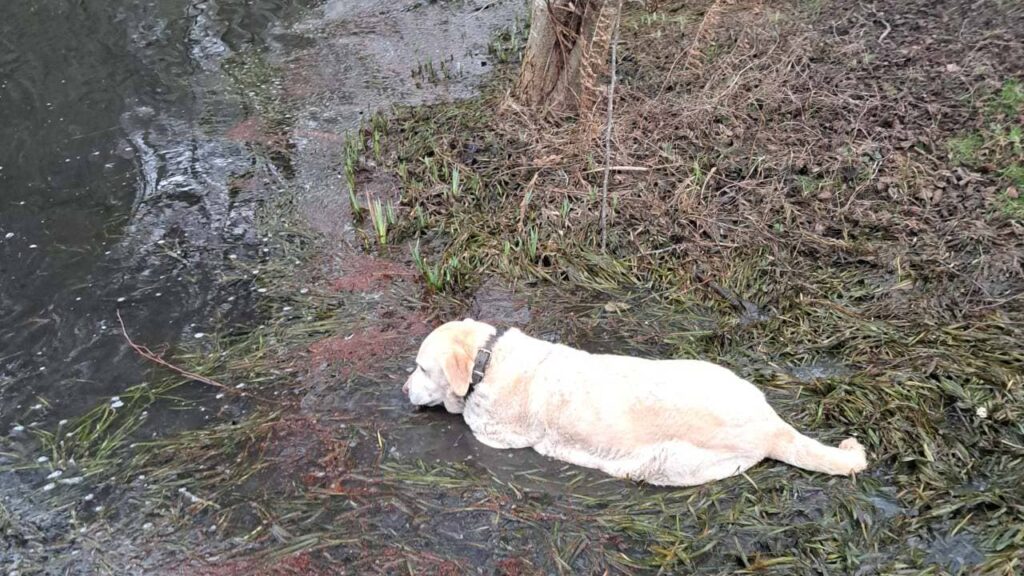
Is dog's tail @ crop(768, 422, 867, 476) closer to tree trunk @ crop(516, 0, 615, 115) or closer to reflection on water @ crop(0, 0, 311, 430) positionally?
reflection on water @ crop(0, 0, 311, 430)

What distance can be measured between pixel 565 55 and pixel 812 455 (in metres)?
5.69

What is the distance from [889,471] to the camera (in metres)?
4.31

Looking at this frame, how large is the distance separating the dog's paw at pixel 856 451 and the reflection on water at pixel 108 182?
5.19 m

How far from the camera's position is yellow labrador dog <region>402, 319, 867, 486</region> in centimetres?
423

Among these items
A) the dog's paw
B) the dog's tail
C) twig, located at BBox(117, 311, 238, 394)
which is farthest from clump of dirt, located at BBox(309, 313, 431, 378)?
the dog's paw

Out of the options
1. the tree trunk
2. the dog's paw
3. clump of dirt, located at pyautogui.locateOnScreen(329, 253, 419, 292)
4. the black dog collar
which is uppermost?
the tree trunk

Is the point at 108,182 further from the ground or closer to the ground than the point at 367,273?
further from the ground

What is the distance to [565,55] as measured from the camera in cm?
834

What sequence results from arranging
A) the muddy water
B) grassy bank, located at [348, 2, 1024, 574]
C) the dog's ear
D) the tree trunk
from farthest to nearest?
the tree trunk < the muddy water < the dog's ear < grassy bank, located at [348, 2, 1024, 574]

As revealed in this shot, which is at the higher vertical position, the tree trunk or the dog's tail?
the tree trunk

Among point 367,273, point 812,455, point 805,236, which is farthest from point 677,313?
point 367,273

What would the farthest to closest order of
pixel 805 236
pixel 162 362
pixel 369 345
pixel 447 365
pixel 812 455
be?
pixel 805 236, pixel 369 345, pixel 162 362, pixel 447 365, pixel 812 455

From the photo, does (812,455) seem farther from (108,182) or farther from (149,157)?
(149,157)

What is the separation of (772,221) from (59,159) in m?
8.42
